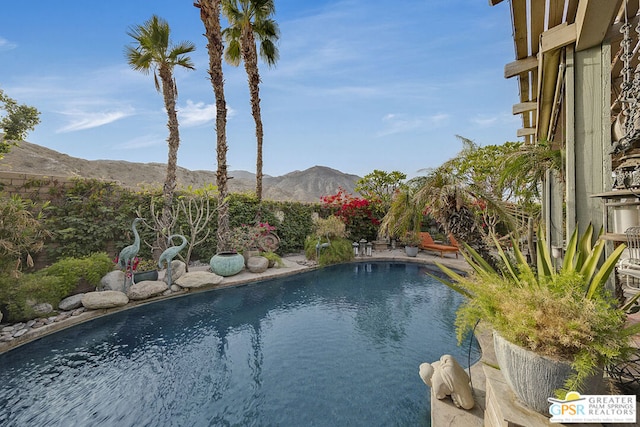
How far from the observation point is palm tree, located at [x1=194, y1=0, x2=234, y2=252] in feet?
25.9

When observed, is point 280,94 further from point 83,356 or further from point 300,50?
point 83,356

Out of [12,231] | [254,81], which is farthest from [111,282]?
[254,81]

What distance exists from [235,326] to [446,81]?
841 centimetres

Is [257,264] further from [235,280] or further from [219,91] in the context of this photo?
[219,91]

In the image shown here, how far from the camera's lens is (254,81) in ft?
36.1

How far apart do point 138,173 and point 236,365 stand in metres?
38.5

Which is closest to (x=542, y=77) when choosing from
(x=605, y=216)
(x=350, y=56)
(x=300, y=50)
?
(x=605, y=216)

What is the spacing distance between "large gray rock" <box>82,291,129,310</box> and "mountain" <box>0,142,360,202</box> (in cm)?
424

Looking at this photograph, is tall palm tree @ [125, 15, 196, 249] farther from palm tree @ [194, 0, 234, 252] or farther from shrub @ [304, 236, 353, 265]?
shrub @ [304, 236, 353, 265]

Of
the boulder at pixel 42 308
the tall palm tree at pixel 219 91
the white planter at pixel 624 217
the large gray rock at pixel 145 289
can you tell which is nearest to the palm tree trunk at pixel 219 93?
the tall palm tree at pixel 219 91

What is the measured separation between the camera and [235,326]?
4957 mm

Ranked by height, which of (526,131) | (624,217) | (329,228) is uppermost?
(526,131)

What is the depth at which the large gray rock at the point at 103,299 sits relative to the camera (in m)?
5.08

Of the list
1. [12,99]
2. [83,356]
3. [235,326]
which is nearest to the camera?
[83,356]
